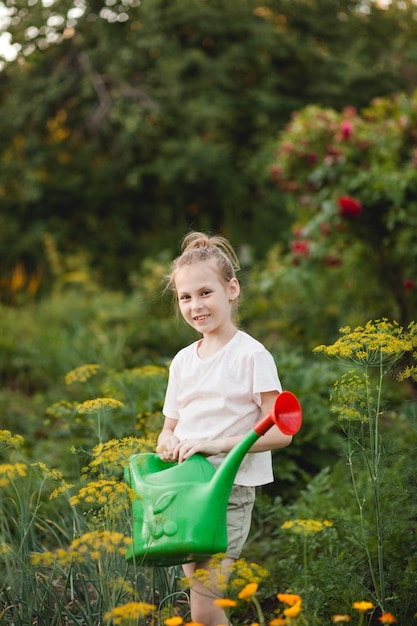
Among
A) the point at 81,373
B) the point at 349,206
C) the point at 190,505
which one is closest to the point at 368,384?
the point at 190,505

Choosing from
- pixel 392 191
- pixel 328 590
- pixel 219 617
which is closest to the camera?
pixel 219 617

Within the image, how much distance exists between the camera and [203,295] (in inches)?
92.5

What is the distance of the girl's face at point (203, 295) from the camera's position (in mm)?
2336

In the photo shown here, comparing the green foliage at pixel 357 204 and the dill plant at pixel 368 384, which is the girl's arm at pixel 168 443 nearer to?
the dill plant at pixel 368 384

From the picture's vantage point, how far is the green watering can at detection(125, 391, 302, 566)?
1.96 m

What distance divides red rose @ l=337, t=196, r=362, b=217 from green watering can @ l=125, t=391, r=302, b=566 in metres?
3.61

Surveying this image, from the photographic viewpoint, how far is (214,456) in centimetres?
229

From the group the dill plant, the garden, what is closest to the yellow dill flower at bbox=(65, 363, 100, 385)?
the garden

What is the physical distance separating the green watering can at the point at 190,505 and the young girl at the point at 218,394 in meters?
0.09

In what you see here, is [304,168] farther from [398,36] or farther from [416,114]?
[398,36]

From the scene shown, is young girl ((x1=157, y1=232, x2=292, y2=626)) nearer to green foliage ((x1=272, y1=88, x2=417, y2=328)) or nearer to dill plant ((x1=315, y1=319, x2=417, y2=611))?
dill plant ((x1=315, y1=319, x2=417, y2=611))

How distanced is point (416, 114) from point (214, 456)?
13.0 feet

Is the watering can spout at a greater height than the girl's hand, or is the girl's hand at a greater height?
the watering can spout

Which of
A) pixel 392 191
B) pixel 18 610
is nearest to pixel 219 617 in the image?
pixel 18 610
